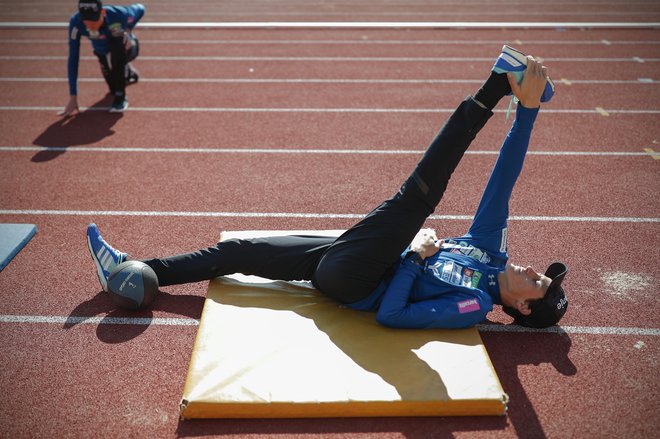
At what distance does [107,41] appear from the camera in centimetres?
798

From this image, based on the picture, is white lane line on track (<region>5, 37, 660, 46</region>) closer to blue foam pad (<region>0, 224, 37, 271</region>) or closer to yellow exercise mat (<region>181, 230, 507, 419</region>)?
blue foam pad (<region>0, 224, 37, 271</region>)

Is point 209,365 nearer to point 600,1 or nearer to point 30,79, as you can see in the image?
point 30,79

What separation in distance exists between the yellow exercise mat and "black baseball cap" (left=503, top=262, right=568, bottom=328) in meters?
0.42

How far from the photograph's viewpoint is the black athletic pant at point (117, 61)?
7.99 metres

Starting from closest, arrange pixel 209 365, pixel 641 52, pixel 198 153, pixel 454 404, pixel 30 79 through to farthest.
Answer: pixel 454 404, pixel 209 365, pixel 198 153, pixel 30 79, pixel 641 52

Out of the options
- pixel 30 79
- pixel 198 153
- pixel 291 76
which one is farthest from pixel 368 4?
pixel 198 153

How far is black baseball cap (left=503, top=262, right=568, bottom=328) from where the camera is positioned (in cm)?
366

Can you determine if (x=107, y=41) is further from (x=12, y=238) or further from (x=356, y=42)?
(x=356, y=42)

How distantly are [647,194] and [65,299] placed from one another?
534 centimetres

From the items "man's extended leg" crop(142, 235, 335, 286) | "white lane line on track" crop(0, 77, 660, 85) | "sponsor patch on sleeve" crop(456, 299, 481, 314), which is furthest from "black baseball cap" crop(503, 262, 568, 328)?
"white lane line on track" crop(0, 77, 660, 85)

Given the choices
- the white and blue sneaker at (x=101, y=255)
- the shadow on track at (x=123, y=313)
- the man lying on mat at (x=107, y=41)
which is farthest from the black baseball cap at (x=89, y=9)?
the shadow on track at (x=123, y=313)

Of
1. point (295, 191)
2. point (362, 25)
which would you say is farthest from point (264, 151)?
point (362, 25)

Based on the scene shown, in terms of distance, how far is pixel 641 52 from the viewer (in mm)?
10484

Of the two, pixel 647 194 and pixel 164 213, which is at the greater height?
pixel 647 194
